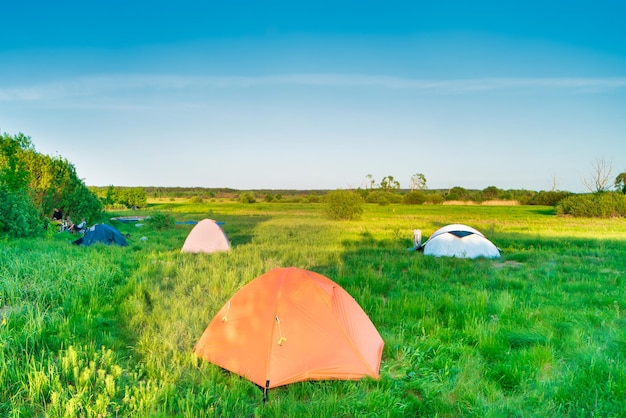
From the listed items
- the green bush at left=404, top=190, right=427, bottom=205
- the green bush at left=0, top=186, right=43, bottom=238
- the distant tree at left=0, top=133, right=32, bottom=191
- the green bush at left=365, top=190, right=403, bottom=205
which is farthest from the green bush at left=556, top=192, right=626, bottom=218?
the distant tree at left=0, top=133, right=32, bottom=191

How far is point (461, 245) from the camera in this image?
50.4 ft

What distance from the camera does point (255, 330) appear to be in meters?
5.45

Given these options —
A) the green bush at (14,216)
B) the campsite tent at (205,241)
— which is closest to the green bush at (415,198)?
the campsite tent at (205,241)

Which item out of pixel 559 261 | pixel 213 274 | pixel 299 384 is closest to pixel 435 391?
pixel 299 384

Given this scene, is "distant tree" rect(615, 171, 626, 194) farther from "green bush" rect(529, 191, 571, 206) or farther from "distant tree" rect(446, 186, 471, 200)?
"distant tree" rect(446, 186, 471, 200)

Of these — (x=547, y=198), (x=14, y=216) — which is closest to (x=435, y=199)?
(x=547, y=198)

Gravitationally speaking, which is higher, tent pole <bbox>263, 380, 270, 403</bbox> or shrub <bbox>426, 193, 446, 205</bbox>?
shrub <bbox>426, 193, 446, 205</bbox>

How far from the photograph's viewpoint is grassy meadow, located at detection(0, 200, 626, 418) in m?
4.45

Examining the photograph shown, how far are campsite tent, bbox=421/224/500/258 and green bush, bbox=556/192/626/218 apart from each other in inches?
1470

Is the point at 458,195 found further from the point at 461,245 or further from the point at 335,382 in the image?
the point at 335,382

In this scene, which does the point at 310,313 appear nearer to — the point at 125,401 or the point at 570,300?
the point at 125,401

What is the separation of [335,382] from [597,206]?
50.8m

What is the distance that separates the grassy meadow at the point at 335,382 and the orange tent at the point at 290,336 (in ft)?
0.66

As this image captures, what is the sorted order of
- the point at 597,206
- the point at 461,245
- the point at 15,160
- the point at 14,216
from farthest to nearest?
1. the point at 597,206
2. the point at 15,160
3. the point at 14,216
4. the point at 461,245
